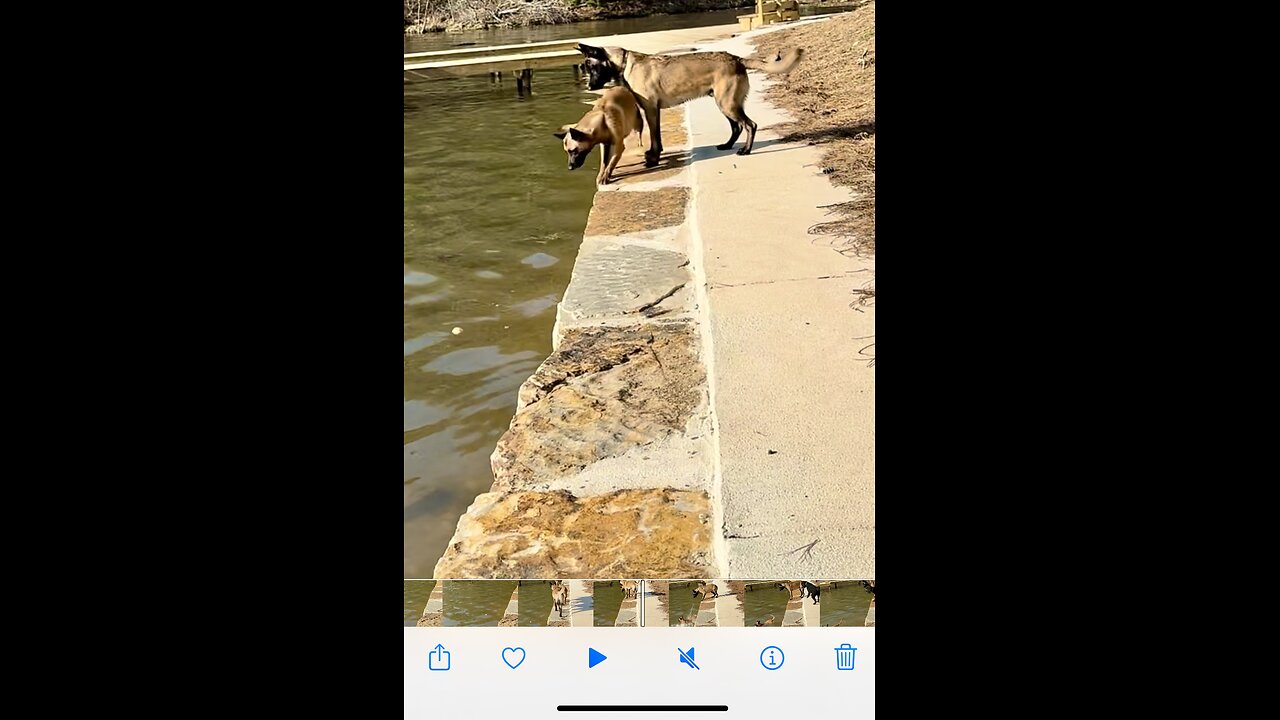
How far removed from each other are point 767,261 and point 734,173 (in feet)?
2.80

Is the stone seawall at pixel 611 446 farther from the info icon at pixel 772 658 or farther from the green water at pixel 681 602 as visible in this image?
the info icon at pixel 772 658

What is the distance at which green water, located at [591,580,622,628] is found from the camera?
161 cm

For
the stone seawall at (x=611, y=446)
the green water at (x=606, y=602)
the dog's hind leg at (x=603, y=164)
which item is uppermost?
the dog's hind leg at (x=603, y=164)

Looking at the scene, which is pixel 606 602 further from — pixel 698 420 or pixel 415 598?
pixel 698 420

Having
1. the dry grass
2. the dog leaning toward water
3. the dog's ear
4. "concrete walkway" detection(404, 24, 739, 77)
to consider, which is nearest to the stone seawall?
the dry grass

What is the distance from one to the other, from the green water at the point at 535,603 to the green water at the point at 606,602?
5 cm

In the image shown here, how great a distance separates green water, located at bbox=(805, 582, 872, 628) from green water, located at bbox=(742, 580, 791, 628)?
0.06 metres

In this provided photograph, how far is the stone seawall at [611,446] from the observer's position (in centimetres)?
171

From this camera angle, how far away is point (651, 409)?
205 centimetres

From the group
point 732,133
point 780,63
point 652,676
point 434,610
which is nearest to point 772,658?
point 652,676

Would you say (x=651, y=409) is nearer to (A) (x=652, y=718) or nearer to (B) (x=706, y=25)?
(A) (x=652, y=718)

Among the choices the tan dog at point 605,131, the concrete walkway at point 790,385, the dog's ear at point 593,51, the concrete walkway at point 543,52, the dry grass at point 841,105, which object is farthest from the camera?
the dog's ear at point 593,51

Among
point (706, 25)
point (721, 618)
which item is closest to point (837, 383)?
point (721, 618)

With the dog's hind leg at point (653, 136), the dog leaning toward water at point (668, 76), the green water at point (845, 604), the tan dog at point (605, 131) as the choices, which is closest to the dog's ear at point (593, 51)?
the dog leaning toward water at point (668, 76)
